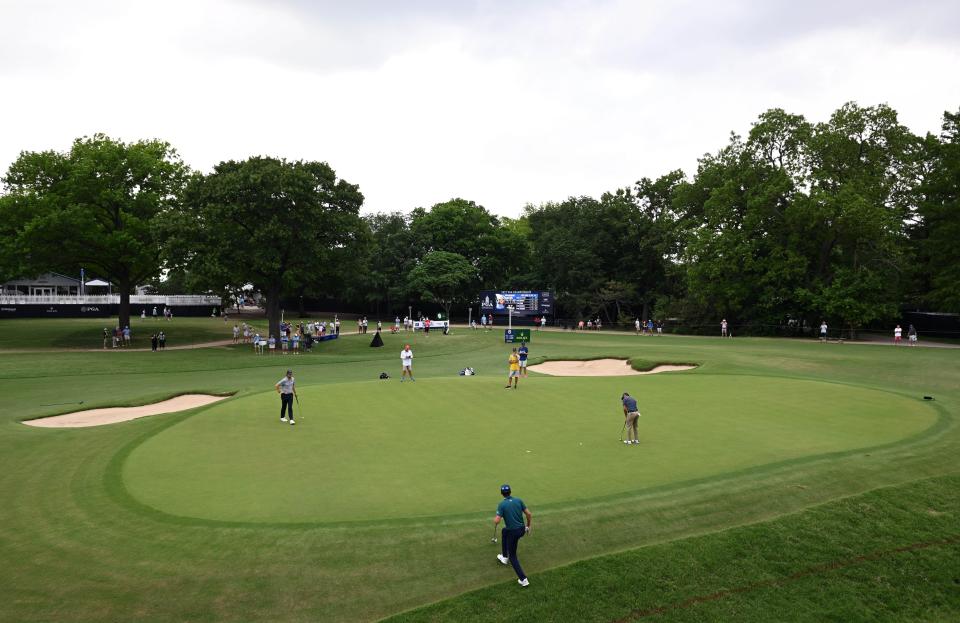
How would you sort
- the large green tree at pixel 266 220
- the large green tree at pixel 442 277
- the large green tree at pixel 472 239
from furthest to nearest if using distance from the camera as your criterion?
1. the large green tree at pixel 472 239
2. the large green tree at pixel 442 277
3. the large green tree at pixel 266 220

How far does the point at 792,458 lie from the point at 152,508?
1553 centimetres

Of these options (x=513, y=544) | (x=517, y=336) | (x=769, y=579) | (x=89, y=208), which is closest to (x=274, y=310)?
(x=89, y=208)

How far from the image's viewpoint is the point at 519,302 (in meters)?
66.4

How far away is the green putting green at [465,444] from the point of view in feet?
42.0

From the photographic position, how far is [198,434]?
18.0 meters

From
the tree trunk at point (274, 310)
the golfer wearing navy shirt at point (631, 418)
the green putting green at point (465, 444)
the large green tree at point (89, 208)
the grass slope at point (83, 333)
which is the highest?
the large green tree at point (89, 208)

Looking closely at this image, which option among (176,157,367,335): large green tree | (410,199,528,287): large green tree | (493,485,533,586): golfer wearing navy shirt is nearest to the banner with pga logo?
(176,157,367,335): large green tree

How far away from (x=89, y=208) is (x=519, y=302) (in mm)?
41346

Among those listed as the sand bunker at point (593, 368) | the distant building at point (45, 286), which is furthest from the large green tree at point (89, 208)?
the distant building at point (45, 286)

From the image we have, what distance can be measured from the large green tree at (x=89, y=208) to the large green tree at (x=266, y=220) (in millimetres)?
4406

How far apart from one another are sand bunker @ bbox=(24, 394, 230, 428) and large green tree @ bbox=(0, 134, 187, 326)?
22.9 meters

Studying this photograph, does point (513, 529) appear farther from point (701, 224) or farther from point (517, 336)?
point (701, 224)

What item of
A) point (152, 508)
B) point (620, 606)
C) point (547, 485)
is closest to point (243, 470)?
point (152, 508)

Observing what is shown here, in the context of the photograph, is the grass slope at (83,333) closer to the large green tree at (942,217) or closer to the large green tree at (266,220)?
the large green tree at (266,220)
